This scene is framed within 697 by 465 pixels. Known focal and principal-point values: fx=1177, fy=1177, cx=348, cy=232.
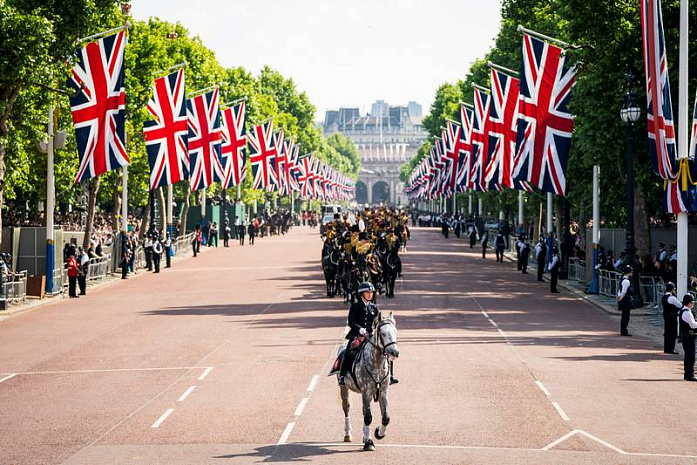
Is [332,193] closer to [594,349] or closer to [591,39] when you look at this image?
[591,39]

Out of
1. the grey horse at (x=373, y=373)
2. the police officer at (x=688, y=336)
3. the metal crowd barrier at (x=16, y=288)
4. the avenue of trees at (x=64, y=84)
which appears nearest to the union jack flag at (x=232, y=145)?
the avenue of trees at (x=64, y=84)

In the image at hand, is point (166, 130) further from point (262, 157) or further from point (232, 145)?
point (262, 157)

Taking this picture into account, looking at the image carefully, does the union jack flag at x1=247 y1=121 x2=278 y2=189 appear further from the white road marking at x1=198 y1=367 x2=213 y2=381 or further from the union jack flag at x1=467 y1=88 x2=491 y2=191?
the white road marking at x1=198 y1=367 x2=213 y2=381

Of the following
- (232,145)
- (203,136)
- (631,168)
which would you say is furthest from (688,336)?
(232,145)

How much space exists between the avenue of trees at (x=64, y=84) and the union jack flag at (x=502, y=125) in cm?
1585

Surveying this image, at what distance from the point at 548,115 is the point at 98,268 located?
65.7 feet

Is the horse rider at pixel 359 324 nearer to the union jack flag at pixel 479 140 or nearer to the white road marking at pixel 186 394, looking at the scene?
the white road marking at pixel 186 394

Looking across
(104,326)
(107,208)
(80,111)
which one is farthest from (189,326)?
(107,208)

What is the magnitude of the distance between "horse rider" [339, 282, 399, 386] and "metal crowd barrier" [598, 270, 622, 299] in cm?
2452

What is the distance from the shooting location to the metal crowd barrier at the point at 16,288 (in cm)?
3715

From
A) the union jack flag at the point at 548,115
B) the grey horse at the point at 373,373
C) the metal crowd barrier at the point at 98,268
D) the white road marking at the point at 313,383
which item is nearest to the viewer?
the grey horse at the point at 373,373

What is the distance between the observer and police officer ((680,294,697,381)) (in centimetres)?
2167

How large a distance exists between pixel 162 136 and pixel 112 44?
1298cm

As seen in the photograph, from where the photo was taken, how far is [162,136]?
163ft
